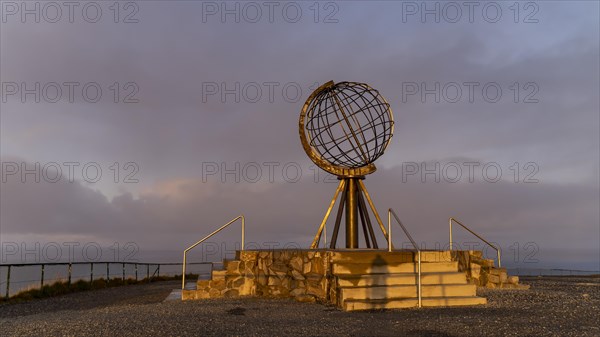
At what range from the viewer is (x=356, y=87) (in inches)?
590

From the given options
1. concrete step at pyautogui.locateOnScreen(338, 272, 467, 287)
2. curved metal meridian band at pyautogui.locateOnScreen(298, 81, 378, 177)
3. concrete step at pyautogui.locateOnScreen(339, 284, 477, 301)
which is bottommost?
concrete step at pyautogui.locateOnScreen(339, 284, 477, 301)

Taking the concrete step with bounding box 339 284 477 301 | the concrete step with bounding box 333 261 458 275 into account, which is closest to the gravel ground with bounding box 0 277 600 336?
the concrete step with bounding box 339 284 477 301

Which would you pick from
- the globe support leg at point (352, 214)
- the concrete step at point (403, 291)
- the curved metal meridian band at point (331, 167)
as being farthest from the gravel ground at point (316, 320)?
the curved metal meridian band at point (331, 167)

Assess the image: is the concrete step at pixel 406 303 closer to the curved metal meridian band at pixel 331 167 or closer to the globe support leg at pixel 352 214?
the globe support leg at pixel 352 214

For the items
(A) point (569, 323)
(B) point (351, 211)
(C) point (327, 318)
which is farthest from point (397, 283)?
(B) point (351, 211)

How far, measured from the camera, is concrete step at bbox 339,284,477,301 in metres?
9.83

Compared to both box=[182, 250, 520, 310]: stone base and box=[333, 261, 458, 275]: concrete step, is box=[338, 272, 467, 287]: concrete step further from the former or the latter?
box=[333, 261, 458, 275]: concrete step

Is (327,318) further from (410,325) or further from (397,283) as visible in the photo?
(397,283)

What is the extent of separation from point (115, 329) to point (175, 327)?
889 mm

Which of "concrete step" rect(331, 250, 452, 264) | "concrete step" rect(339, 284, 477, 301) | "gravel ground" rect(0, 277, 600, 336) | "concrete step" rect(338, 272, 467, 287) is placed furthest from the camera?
"concrete step" rect(331, 250, 452, 264)

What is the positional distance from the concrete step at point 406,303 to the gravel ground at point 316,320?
34 cm

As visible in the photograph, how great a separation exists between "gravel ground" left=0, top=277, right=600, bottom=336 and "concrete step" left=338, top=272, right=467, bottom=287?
68cm

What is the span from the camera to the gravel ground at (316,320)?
725 centimetres

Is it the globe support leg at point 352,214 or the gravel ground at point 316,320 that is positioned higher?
the globe support leg at point 352,214
